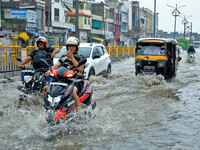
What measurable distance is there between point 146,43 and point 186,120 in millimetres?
8492

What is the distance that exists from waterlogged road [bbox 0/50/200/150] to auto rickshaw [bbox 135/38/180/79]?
4.14m

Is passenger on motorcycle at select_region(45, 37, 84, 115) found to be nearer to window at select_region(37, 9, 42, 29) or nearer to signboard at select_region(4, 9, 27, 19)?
signboard at select_region(4, 9, 27, 19)

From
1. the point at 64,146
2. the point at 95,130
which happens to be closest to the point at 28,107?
the point at 95,130

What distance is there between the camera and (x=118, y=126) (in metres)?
6.49

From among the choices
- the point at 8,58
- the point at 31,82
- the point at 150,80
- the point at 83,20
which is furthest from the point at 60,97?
the point at 83,20

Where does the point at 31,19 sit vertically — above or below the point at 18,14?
below

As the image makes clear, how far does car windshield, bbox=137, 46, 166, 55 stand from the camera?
49.2 feet

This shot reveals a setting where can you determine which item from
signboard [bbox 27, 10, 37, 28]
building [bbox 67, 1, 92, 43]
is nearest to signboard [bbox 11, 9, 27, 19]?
signboard [bbox 27, 10, 37, 28]

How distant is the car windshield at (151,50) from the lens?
49.2 ft

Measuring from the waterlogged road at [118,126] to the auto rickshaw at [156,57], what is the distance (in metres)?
4.14

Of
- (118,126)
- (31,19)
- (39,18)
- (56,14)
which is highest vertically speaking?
(56,14)

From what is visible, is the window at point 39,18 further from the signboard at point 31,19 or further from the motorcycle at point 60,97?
the motorcycle at point 60,97

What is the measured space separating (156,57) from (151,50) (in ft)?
1.63

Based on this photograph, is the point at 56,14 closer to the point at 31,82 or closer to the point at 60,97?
the point at 31,82
